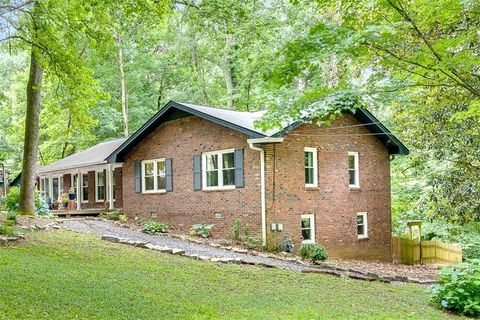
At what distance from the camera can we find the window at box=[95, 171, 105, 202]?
2461 centimetres

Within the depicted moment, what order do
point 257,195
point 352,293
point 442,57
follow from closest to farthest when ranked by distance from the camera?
point 442,57
point 352,293
point 257,195

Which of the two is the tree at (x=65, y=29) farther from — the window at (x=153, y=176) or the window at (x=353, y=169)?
the window at (x=353, y=169)

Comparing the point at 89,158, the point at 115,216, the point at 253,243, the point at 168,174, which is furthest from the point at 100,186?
the point at 253,243

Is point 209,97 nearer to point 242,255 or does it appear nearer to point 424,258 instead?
point 424,258

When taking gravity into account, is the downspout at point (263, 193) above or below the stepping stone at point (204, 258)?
above

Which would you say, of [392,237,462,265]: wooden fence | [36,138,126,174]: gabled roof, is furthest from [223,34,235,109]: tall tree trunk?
[392,237,462,265]: wooden fence

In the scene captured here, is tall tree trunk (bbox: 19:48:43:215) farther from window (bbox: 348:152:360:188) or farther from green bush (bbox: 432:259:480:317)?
green bush (bbox: 432:259:480:317)

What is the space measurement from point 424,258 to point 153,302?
15.4 meters

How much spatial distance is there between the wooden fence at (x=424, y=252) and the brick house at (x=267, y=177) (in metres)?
0.66

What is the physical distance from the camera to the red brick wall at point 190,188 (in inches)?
622

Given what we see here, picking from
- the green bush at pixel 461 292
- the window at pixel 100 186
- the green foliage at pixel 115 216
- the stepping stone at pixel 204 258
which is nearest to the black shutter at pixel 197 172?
the green foliage at pixel 115 216

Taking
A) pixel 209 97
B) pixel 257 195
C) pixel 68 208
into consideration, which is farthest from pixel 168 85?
pixel 257 195

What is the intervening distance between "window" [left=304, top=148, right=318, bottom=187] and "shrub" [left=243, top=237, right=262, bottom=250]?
9.01ft

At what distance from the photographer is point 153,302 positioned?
6762 mm
